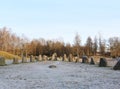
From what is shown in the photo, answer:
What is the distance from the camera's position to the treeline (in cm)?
12569

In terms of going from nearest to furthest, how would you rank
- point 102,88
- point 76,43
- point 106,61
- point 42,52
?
point 102,88, point 106,61, point 76,43, point 42,52

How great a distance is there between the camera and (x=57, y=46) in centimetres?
Answer: 13750

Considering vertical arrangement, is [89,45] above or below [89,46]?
above

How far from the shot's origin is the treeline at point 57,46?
126 meters

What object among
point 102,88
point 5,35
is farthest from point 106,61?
point 5,35

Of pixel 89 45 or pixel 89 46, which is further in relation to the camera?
pixel 89 45

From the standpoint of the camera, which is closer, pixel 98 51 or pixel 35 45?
pixel 98 51

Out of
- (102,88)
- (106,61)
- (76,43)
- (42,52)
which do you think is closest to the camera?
(102,88)

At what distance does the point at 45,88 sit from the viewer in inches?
553

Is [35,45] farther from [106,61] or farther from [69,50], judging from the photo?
[106,61]

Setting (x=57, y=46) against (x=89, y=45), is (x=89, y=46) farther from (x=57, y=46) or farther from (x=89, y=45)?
A: (x=57, y=46)

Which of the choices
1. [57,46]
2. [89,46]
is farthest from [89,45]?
[57,46]

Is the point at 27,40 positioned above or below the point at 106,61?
above

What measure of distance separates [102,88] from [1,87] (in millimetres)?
4847
